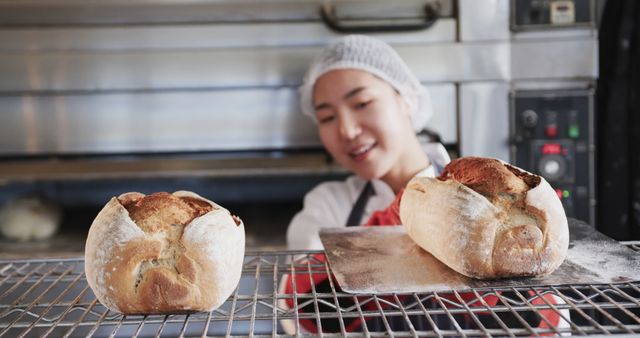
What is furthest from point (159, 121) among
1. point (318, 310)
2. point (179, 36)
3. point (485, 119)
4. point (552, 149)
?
point (318, 310)

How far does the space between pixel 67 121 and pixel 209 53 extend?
19.5 inches

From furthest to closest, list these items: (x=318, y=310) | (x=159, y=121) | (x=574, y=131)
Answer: (x=159, y=121)
(x=574, y=131)
(x=318, y=310)

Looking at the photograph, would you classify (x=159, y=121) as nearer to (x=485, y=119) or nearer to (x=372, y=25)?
(x=372, y=25)

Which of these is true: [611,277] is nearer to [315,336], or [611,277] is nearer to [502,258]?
[502,258]

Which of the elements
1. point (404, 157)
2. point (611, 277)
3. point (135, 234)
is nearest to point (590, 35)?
point (404, 157)

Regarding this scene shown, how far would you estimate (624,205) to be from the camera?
1.70 meters

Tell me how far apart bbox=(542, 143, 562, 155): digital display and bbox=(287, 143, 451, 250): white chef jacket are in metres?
0.33

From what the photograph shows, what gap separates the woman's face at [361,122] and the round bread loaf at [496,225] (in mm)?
647

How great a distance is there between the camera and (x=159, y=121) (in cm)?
181

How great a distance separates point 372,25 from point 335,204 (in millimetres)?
536

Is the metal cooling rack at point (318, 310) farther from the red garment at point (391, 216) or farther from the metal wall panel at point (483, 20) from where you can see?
the metal wall panel at point (483, 20)

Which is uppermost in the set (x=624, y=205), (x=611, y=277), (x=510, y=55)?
(x=510, y=55)

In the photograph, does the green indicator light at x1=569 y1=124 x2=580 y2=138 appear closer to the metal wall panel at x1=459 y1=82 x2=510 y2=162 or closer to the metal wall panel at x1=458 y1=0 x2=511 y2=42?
the metal wall panel at x1=459 y1=82 x2=510 y2=162

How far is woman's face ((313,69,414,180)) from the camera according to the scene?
56.0 inches
